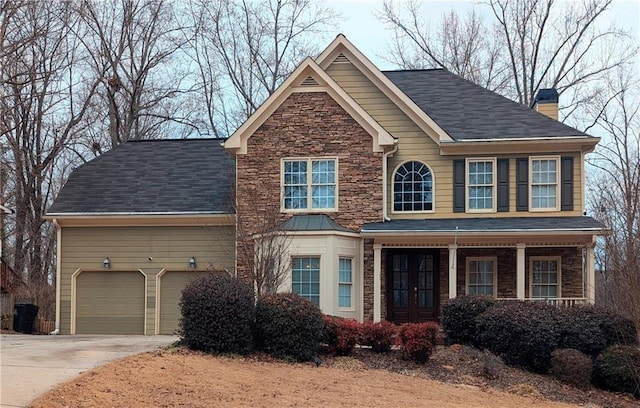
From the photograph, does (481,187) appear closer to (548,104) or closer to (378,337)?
(548,104)

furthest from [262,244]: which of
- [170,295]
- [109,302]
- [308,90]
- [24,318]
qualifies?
[24,318]

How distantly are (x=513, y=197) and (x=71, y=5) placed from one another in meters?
20.1

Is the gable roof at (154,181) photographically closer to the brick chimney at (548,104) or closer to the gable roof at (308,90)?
the gable roof at (308,90)

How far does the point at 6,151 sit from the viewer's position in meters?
34.2

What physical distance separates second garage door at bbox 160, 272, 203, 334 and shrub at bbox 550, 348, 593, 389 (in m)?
11.2

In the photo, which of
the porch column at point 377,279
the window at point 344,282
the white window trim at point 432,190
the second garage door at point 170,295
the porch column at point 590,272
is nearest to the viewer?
the porch column at point 590,272

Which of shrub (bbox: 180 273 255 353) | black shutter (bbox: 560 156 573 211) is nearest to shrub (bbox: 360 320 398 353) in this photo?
shrub (bbox: 180 273 255 353)

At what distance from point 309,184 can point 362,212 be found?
5.64 ft

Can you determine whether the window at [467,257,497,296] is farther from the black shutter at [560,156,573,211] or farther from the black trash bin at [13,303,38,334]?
the black trash bin at [13,303,38,334]

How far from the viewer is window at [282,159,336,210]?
21672 millimetres

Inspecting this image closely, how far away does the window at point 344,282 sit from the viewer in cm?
2077

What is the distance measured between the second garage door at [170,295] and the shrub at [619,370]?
11.9m

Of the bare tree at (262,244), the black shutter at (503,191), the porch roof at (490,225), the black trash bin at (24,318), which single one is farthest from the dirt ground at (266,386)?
the black trash bin at (24,318)

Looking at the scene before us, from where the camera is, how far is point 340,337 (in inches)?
620
